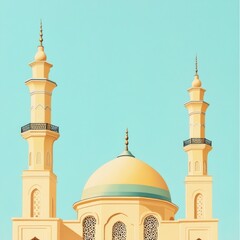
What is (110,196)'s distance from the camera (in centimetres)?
4344

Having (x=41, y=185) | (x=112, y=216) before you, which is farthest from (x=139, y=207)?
(x=41, y=185)

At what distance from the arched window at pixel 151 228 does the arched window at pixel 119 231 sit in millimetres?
826

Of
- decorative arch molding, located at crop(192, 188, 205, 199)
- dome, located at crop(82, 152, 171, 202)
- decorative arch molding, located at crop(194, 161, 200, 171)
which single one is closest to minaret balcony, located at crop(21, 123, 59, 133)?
dome, located at crop(82, 152, 171, 202)

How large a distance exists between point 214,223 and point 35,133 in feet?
25.5

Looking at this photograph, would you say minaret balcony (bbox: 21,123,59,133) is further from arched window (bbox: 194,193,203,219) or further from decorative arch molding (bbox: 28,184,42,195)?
arched window (bbox: 194,193,203,219)

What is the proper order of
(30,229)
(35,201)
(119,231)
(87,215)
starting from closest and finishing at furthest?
(30,229)
(35,201)
(119,231)
(87,215)

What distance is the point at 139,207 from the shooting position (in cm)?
4341

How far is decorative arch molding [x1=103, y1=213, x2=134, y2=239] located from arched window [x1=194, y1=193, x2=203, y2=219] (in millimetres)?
2704

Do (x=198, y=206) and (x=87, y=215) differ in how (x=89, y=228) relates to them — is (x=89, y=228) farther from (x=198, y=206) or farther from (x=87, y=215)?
(x=198, y=206)

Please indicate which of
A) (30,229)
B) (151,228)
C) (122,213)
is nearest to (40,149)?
(30,229)

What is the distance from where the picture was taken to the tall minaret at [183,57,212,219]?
144 feet

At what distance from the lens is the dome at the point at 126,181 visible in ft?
143

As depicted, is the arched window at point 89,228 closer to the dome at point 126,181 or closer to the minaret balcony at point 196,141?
the dome at point 126,181

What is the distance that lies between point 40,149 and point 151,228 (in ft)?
17.6
